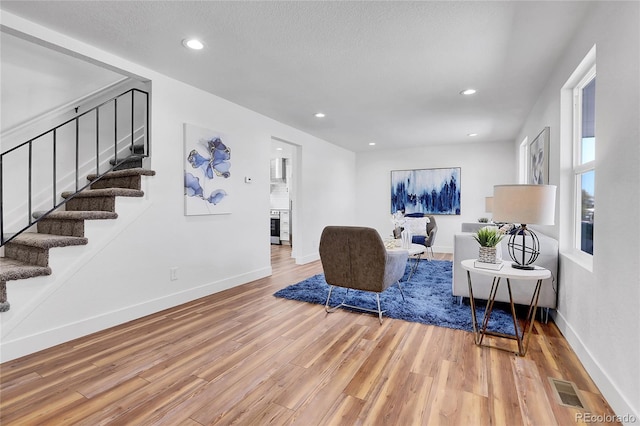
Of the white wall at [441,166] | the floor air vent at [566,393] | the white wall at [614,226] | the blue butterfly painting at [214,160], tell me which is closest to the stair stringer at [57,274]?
the blue butterfly painting at [214,160]

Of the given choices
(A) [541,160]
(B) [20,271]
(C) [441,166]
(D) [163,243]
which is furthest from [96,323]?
(C) [441,166]

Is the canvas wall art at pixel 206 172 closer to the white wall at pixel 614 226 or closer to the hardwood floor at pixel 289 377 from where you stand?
the hardwood floor at pixel 289 377

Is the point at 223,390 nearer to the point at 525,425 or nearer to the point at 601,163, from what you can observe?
the point at 525,425

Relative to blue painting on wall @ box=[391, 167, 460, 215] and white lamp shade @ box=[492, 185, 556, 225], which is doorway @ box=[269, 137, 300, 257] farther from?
A: white lamp shade @ box=[492, 185, 556, 225]

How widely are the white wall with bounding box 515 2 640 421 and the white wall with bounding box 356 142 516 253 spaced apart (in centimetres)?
441

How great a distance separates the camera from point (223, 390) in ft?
5.90

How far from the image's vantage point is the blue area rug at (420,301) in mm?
2814

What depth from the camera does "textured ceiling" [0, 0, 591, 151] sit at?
2.09m

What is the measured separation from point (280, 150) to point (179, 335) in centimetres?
588

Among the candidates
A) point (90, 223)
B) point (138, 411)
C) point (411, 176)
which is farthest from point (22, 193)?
point (411, 176)

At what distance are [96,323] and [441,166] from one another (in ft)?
22.1

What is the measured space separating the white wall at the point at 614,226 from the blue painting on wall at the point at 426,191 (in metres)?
4.81

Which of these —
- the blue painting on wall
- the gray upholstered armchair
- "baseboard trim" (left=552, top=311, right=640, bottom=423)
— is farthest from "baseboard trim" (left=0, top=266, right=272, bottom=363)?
the blue painting on wall

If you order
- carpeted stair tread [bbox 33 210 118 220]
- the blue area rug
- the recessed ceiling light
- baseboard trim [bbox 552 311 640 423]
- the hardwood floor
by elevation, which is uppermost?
the recessed ceiling light
